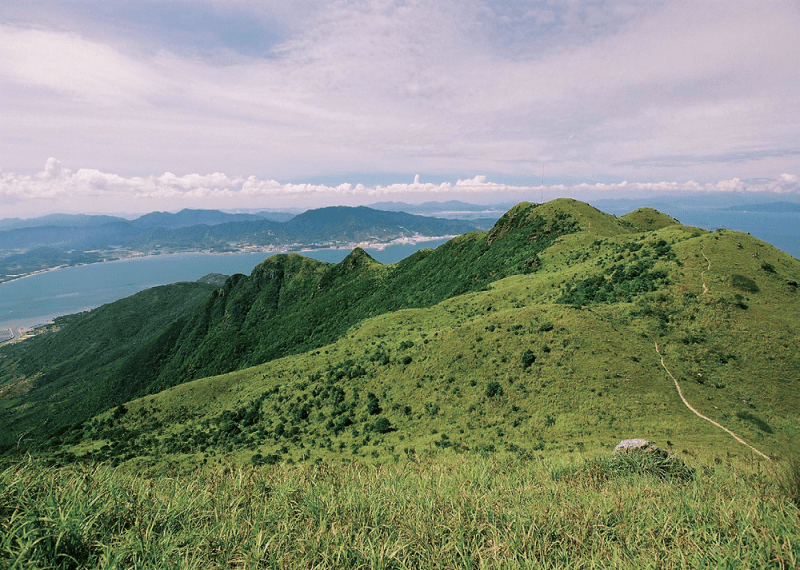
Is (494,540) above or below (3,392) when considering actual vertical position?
above

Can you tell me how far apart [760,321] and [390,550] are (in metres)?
48.1

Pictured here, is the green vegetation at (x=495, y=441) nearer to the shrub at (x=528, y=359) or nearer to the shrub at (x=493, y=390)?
the shrub at (x=493, y=390)

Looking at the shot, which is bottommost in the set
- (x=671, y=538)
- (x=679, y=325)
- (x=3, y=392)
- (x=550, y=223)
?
(x=3, y=392)

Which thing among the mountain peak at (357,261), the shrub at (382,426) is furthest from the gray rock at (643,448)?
the mountain peak at (357,261)

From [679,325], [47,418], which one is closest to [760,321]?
[679,325]

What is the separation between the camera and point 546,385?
32.2 meters

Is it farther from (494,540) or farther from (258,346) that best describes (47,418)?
(494,540)

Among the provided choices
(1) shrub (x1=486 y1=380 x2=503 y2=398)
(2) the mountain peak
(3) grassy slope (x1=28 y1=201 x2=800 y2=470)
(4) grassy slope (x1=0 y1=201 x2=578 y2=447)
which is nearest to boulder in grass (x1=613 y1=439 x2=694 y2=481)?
(3) grassy slope (x1=28 y1=201 x2=800 y2=470)

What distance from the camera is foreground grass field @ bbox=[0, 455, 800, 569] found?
6242mm

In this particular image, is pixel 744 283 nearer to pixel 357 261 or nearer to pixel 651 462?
pixel 651 462

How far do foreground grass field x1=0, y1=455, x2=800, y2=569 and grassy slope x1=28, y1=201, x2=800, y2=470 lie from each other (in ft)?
54.2

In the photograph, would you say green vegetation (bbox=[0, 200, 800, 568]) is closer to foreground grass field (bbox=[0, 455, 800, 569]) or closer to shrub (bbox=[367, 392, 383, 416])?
foreground grass field (bbox=[0, 455, 800, 569])

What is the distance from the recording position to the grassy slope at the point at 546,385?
90.2 ft

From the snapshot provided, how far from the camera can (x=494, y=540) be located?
677 cm
